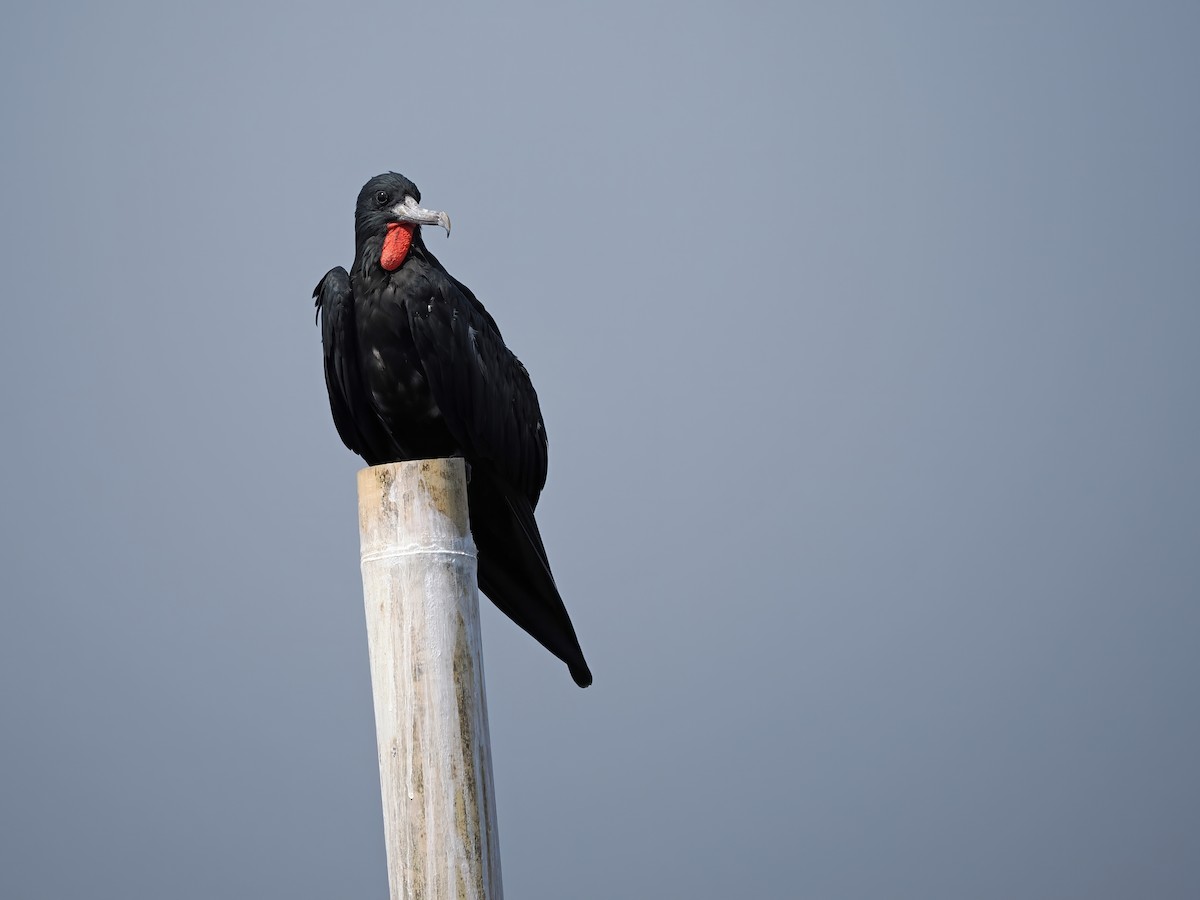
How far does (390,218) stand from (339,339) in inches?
25.7

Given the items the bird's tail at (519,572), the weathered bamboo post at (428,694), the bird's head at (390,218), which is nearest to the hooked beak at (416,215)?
the bird's head at (390,218)

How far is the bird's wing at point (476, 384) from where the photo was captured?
6.40 meters

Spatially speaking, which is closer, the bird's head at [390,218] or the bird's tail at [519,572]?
the bird's tail at [519,572]

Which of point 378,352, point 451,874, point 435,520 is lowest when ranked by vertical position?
point 451,874

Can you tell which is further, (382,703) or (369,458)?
(369,458)

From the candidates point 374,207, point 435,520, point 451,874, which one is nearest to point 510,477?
point 374,207

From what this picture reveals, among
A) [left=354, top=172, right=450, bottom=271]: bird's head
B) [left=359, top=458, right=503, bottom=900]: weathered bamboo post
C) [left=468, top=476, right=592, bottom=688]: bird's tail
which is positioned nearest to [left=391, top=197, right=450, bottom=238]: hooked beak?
[left=354, top=172, right=450, bottom=271]: bird's head

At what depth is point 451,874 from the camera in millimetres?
3680

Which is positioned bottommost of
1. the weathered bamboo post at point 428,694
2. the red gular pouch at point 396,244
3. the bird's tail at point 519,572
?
the weathered bamboo post at point 428,694

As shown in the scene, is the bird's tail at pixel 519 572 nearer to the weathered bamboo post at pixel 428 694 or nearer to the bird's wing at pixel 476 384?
Result: the bird's wing at pixel 476 384

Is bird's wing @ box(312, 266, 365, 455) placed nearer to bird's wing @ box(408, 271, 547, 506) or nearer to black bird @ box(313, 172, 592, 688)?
black bird @ box(313, 172, 592, 688)

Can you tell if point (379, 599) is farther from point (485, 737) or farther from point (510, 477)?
point (510, 477)

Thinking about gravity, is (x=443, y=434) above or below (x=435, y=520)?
above

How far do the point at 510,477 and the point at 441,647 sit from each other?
297cm
